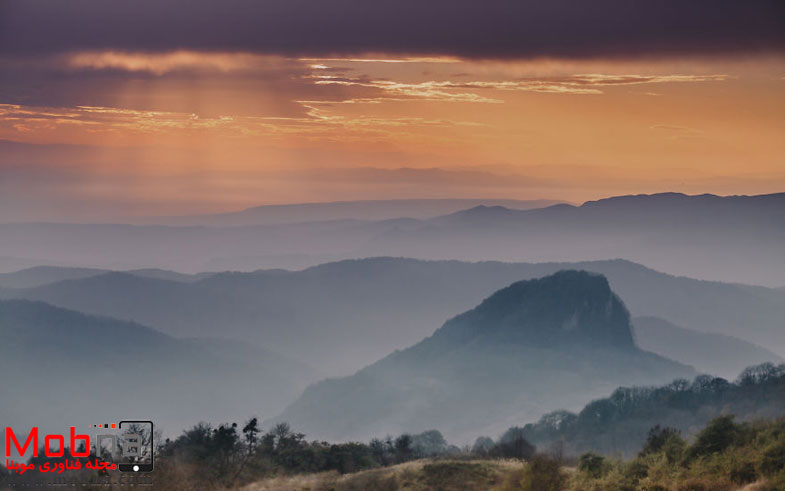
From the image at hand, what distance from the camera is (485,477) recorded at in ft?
111

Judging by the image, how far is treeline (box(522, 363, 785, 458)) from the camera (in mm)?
79875

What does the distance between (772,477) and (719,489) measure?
170 cm

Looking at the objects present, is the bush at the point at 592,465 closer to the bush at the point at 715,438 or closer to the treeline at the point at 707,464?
the treeline at the point at 707,464

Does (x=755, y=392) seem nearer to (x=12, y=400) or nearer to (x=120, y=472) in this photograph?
(x=120, y=472)

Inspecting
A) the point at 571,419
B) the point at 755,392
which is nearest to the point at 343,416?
the point at 571,419

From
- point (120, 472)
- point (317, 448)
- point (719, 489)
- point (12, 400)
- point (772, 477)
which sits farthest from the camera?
point (12, 400)

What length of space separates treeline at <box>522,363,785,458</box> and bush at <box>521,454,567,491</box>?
4792 centimetres

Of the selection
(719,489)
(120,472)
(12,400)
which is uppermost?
(12,400)

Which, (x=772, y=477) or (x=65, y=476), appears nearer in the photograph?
(x=772, y=477)

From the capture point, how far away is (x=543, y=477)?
28.3 m

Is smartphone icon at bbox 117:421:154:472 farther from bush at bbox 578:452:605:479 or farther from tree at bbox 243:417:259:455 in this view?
tree at bbox 243:417:259:455

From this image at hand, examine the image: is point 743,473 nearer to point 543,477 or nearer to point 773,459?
point 773,459

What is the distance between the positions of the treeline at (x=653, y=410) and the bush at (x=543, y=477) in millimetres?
47920

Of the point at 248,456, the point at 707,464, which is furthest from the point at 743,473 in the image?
the point at 248,456
